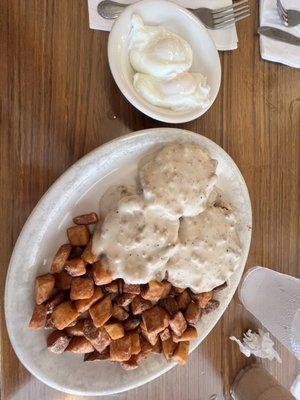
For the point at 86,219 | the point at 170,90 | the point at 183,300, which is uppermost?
the point at 170,90

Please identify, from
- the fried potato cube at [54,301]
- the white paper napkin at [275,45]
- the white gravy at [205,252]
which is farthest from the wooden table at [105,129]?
the white gravy at [205,252]

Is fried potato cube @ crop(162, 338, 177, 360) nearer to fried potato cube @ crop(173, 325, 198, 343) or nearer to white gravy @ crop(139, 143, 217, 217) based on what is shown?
fried potato cube @ crop(173, 325, 198, 343)

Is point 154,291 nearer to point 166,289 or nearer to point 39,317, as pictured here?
point 166,289

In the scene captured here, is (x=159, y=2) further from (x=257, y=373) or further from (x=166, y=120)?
(x=257, y=373)

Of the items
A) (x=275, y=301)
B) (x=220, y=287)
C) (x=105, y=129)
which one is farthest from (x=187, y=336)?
(x=105, y=129)

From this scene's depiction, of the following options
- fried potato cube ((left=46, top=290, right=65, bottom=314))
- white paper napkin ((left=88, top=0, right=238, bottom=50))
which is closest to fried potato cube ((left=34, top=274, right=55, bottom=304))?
fried potato cube ((left=46, top=290, right=65, bottom=314))

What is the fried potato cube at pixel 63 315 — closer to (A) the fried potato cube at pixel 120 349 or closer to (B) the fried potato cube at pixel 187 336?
(A) the fried potato cube at pixel 120 349
